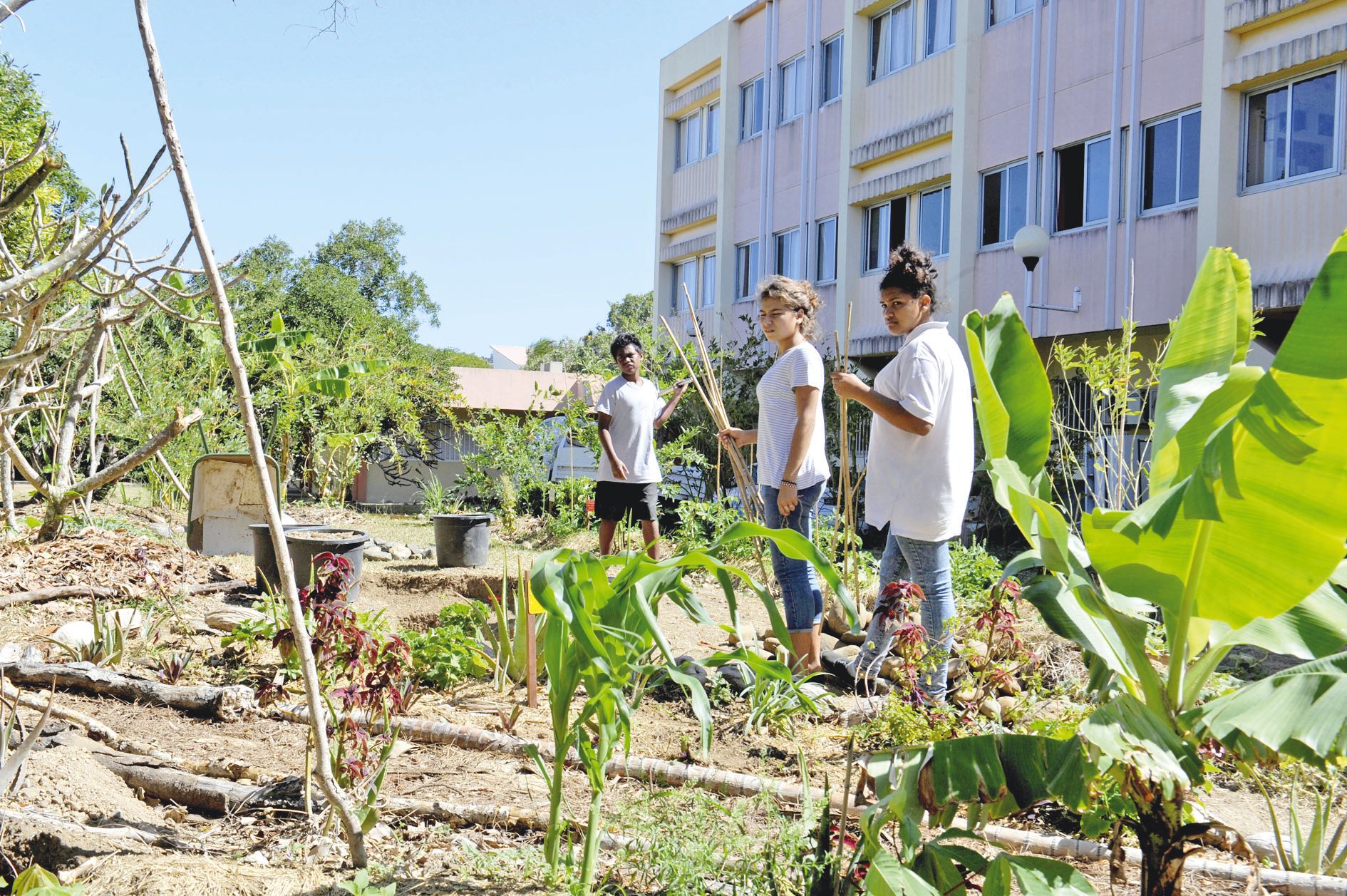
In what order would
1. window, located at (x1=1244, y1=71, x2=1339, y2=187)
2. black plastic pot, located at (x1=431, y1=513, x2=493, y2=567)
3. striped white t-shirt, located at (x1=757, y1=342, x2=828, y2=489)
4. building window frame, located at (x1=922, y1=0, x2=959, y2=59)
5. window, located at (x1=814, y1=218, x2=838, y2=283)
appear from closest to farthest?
striped white t-shirt, located at (x1=757, y1=342, x2=828, y2=489) < black plastic pot, located at (x1=431, y1=513, x2=493, y2=567) < window, located at (x1=1244, y1=71, x2=1339, y2=187) < building window frame, located at (x1=922, y1=0, x2=959, y2=59) < window, located at (x1=814, y1=218, x2=838, y2=283)

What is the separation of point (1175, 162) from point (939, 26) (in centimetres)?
510

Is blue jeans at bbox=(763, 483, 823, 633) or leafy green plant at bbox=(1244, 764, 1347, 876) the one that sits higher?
blue jeans at bbox=(763, 483, 823, 633)

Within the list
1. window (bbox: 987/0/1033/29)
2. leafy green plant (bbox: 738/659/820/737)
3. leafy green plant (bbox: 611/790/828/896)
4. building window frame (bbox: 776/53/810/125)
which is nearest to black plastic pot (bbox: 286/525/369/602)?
leafy green plant (bbox: 738/659/820/737)

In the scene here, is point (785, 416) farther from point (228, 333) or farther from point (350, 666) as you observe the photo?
point (228, 333)

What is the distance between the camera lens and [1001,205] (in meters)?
14.7

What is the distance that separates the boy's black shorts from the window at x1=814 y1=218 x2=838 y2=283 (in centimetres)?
1140

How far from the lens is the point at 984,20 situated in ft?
49.1

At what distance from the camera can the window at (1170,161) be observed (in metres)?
12.0

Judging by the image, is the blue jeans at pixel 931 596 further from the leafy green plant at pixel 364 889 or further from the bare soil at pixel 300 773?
the leafy green plant at pixel 364 889

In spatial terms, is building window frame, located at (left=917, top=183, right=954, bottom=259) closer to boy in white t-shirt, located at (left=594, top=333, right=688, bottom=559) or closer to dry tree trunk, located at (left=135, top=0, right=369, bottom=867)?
boy in white t-shirt, located at (left=594, top=333, right=688, bottom=559)

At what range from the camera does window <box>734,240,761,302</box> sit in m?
20.4

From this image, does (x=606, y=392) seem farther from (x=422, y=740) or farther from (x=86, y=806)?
(x=86, y=806)

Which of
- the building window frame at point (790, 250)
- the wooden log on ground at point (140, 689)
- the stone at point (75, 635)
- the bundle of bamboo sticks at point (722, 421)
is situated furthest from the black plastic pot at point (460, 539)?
the building window frame at point (790, 250)

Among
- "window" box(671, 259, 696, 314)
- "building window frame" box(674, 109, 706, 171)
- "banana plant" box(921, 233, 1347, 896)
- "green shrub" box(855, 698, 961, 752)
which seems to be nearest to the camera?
"banana plant" box(921, 233, 1347, 896)
